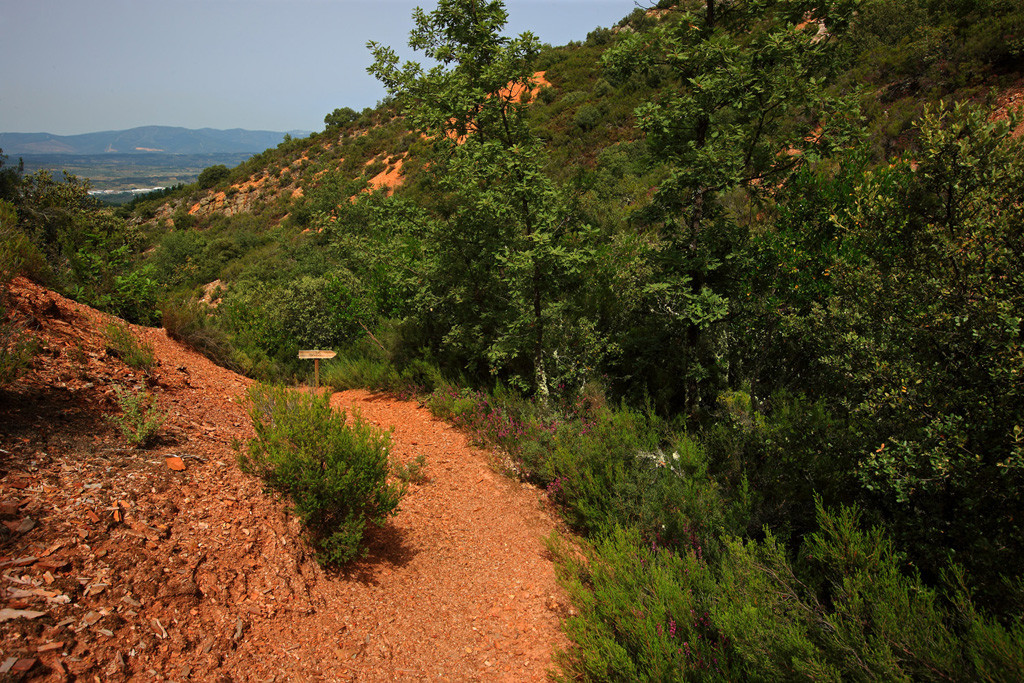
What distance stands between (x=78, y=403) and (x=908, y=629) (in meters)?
6.31

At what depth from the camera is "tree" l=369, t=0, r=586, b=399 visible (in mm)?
5828

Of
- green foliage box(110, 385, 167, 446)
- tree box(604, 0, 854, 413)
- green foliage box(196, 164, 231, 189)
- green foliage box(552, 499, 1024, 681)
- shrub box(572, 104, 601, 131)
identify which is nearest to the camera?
green foliage box(552, 499, 1024, 681)

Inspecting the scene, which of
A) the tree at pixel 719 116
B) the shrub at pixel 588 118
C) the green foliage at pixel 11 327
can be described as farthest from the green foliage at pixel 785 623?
the shrub at pixel 588 118

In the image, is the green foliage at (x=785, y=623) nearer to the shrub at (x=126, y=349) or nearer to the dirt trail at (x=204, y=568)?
the dirt trail at (x=204, y=568)

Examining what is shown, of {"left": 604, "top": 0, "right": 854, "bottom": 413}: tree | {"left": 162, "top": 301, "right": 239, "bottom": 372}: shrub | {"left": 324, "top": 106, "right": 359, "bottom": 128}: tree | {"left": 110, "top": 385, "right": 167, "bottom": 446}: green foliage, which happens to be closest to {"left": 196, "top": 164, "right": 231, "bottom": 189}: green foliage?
{"left": 324, "top": 106, "right": 359, "bottom": 128}: tree

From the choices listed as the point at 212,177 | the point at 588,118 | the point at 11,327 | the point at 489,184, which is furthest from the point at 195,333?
the point at 212,177

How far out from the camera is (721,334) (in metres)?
6.73

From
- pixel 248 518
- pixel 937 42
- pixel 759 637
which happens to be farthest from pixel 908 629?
pixel 937 42

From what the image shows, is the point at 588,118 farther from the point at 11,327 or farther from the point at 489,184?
the point at 11,327

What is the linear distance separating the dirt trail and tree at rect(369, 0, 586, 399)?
2533 mm

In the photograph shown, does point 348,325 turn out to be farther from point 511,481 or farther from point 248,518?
point 248,518

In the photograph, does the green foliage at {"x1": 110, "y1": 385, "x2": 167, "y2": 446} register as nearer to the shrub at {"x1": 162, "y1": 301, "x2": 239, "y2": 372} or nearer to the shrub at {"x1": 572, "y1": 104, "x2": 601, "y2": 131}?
the shrub at {"x1": 162, "y1": 301, "x2": 239, "y2": 372}

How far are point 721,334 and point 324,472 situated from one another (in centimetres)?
538

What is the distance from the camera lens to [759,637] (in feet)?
8.95
